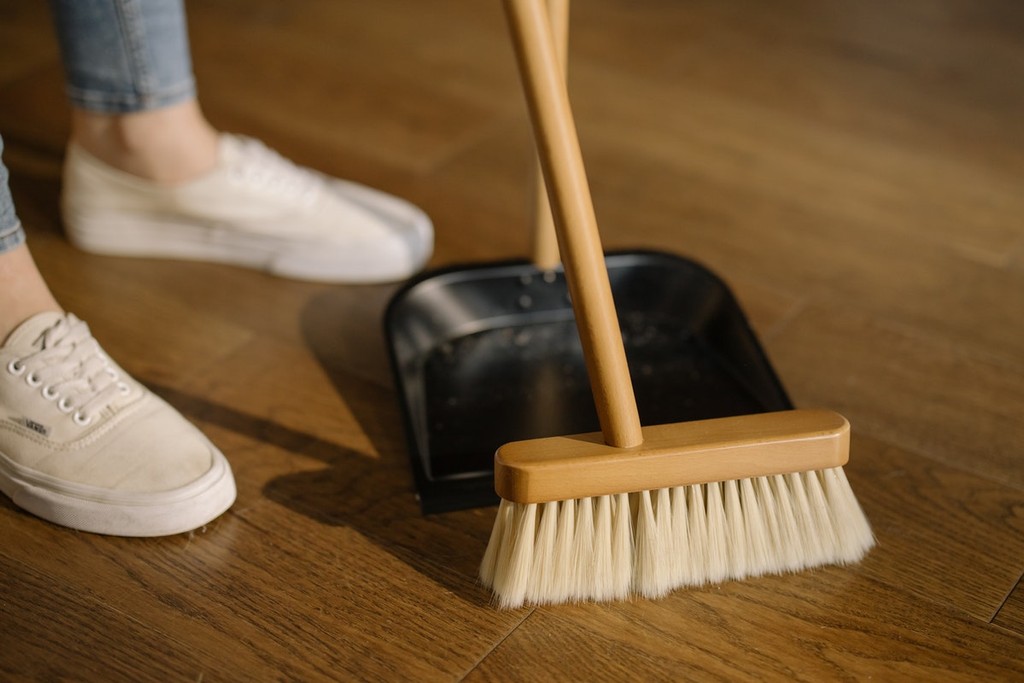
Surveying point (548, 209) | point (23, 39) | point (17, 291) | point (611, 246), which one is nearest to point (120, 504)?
point (17, 291)

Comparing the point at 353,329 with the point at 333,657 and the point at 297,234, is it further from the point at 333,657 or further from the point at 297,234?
the point at 333,657

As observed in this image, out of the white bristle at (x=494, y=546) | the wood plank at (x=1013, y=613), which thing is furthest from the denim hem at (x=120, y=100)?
the wood plank at (x=1013, y=613)

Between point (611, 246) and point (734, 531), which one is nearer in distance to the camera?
point (734, 531)

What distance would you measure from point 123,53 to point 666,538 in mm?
600

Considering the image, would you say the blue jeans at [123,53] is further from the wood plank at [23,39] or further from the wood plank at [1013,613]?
the wood plank at [1013,613]

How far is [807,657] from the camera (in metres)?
0.64

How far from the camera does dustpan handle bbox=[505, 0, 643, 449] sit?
609mm

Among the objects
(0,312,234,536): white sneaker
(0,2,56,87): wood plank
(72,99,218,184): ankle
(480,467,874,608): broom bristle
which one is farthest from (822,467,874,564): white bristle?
(0,2,56,87): wood plank

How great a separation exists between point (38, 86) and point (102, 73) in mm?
415

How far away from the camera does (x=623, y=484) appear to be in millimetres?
620

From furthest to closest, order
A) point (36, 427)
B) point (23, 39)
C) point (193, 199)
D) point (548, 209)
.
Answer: point (23, 39), point (193, 199), point (548, 209), point (36, 427)

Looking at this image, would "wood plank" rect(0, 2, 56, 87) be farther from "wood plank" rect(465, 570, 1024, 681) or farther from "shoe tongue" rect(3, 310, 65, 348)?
"wood plank" rect(465, 570, 1024, 681)

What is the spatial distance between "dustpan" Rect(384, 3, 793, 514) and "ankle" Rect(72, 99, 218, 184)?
0.82 feet

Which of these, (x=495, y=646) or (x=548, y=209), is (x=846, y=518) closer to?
(x=495, y=646)
